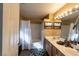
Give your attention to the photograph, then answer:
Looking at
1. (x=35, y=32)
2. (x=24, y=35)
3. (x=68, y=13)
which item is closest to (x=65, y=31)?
(x=68, y=13)

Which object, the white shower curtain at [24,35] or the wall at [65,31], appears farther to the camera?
the white shower curtain at [24,35]

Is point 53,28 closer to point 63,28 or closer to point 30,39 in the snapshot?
point 63,28

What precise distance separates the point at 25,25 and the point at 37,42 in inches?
22.7

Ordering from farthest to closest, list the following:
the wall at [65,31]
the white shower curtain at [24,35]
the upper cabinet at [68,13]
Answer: the white shower curtain at [24,35]
the wall at [65,31]
the upper cabinet at [68,13]

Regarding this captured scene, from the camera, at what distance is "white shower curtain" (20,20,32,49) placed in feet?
9.80

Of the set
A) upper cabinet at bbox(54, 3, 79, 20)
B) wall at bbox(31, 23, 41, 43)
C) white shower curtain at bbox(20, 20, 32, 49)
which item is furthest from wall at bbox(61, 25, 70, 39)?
white shower curtain at bbox(20, 20, 32, 49)

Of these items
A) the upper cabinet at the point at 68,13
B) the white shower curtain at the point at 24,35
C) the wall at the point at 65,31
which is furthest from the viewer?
the white shower curtain at the point at 24,35

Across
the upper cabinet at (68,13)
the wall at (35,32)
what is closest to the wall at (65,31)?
the upper cabinet at (68,13)

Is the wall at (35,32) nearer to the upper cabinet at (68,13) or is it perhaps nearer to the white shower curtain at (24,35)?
the white shower curtain at (24,35)

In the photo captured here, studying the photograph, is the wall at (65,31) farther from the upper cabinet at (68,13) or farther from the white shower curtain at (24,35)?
the white shower curtain at (24,35)

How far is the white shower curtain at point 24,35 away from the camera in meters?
2.99

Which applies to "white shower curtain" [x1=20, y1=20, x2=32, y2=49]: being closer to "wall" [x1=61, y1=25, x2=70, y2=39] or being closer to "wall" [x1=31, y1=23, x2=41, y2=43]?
"wall" [x1=31, y1=23, x2=41, y2=43]

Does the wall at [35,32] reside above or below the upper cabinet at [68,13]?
below

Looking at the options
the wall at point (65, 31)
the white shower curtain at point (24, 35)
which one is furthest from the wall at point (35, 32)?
the wall at point (65, 31)
